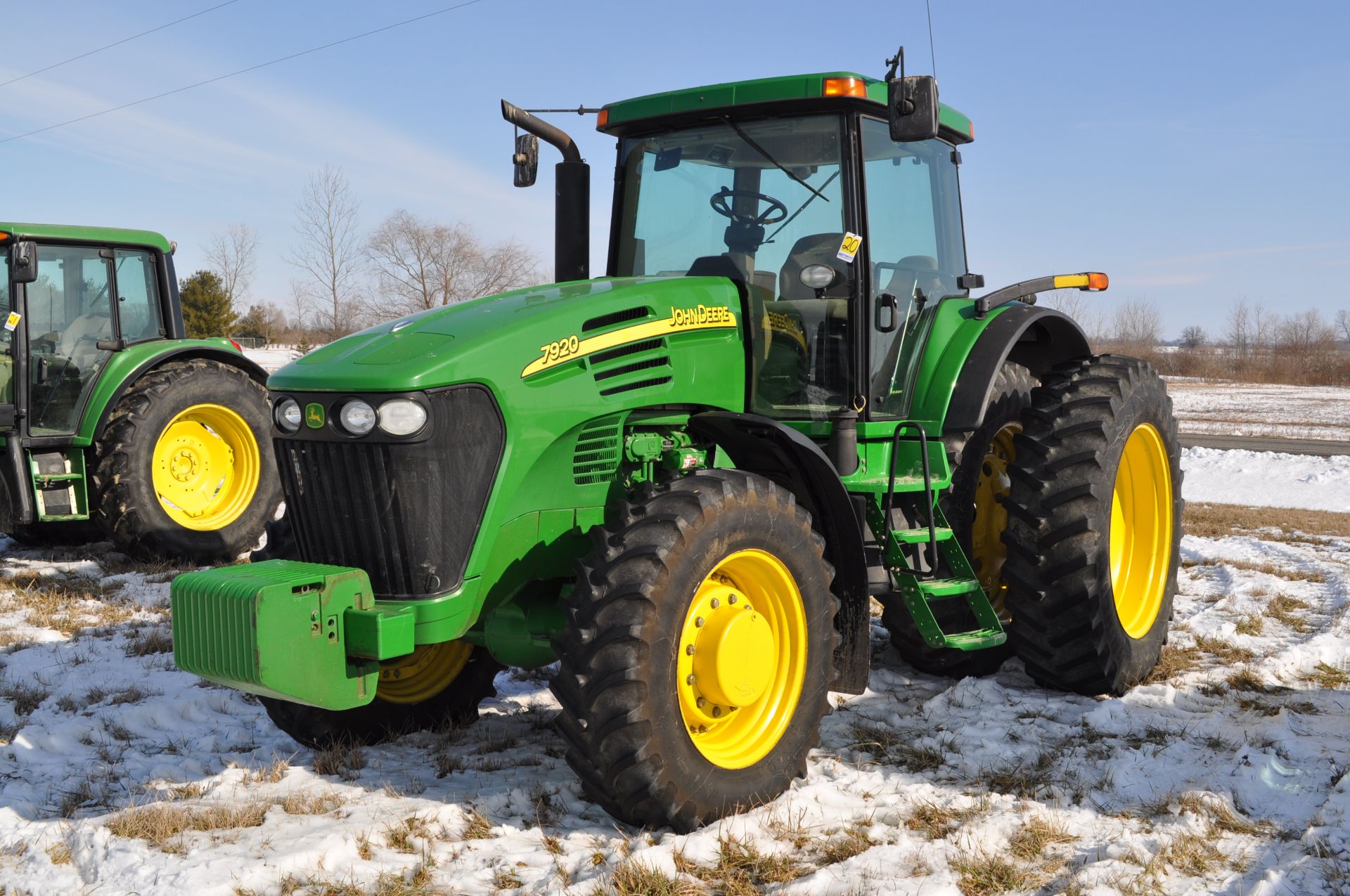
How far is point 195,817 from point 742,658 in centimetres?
178

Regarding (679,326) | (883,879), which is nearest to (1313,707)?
(883,879)

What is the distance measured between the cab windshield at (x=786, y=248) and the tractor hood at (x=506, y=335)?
32 cm

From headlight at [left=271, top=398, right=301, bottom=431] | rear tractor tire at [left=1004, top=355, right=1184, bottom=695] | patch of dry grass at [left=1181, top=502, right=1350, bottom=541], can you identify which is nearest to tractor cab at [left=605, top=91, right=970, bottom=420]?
rear tractor tire at [left=1004, top=355, right=1184, bottom=695]

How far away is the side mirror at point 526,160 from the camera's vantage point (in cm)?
484

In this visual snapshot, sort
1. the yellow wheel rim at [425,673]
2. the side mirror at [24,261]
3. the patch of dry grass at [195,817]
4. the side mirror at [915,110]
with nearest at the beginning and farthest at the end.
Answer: the patch of dry grass at [195,817], the side mirror at [915,110], the yellow wheel rim at [425,673], the side mirror at [24,261]

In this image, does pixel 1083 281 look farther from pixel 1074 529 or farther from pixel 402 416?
pixel 402 416

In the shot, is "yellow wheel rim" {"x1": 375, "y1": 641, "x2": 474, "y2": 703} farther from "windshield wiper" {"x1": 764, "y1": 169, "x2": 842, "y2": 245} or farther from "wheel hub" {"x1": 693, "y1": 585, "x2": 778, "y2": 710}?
"windshield wiper" {"x1": 764, "y1": 169, "x2": 842, "y2": 245}

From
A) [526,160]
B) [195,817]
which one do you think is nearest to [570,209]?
[526,160]

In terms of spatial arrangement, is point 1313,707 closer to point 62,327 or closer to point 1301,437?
point 62,327

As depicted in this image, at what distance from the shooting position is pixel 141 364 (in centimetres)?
837

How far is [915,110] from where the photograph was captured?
3961 millimetres

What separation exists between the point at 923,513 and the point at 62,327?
6609 mm

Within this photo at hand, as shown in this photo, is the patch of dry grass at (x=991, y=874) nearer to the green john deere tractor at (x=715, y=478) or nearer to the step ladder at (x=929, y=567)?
the green john deere tractor at (x=715, y=478)

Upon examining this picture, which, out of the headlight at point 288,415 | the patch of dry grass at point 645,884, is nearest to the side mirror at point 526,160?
the headlight at point 288,415
